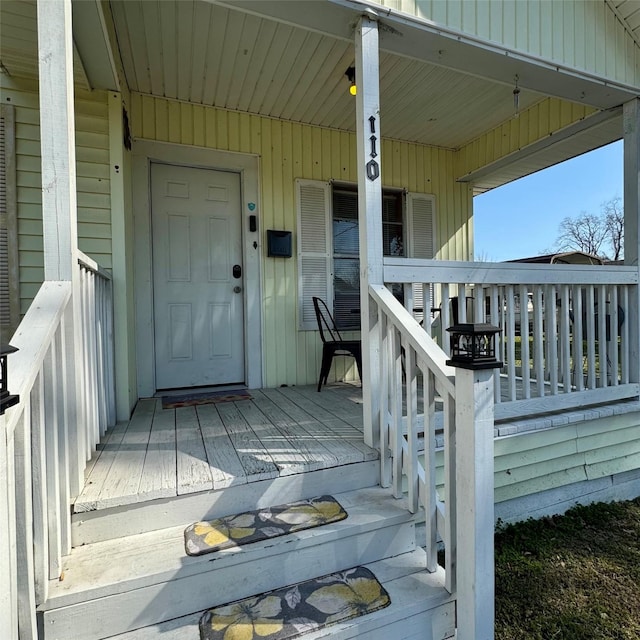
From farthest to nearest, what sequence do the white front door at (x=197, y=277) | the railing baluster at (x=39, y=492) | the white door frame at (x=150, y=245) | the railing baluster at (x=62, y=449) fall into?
1. the white front door at (x=197, y=277)
2. the white door frame at (x=150, y=245)
3. the railing baluster at (x=62, y=449)
4. the railing baluster at (x=39, y=492)

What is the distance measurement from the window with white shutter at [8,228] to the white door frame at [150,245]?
2.90ft

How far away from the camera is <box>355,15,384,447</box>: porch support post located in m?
1.97

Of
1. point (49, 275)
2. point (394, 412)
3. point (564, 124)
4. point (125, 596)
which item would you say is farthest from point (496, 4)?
point (125, 596)

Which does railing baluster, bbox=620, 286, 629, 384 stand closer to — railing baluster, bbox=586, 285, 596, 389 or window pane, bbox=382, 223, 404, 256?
railing baluster, bbox=586, 285, 596, 389

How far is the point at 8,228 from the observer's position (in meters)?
2.35

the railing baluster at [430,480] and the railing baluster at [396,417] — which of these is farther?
the railing baluster at [396,417]

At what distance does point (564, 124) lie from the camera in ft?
11.1

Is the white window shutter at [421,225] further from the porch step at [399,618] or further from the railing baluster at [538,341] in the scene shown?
the porch step at [399,618]

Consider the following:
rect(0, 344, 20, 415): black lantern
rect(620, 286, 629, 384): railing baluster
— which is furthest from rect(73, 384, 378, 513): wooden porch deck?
rect(620, 286, 629, 384): railing baluster

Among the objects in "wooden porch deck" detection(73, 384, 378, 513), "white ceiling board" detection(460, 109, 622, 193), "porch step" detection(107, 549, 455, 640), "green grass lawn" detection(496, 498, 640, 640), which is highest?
"white ceiling board" detection(460, 109, 622, 193)

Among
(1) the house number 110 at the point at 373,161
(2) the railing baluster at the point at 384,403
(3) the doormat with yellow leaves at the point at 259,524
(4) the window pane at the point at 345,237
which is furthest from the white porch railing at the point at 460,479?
(4) the window pane at the point at 345,237

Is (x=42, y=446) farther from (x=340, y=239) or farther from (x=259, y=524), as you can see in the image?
(x=340, y=239)

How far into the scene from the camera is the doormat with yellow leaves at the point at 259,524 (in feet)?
4.56

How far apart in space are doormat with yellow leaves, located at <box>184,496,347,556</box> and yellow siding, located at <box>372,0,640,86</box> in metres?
2.37
